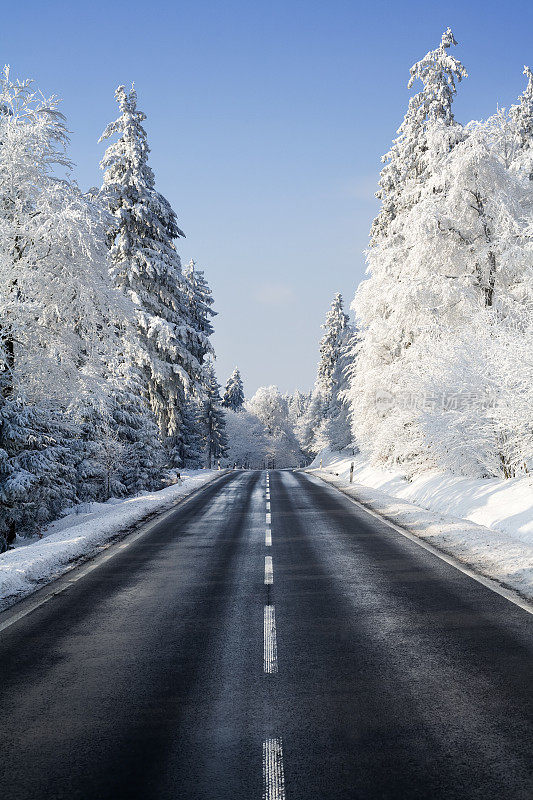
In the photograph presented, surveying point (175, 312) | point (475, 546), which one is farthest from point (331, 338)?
point (475, 546)

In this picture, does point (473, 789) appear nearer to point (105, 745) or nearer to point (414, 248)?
point (105, 745)

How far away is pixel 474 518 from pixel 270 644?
9286 millimetres

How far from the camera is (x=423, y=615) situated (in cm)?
683

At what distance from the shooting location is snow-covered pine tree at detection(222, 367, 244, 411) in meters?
96.3

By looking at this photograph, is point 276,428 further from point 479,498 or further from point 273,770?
point 273,770

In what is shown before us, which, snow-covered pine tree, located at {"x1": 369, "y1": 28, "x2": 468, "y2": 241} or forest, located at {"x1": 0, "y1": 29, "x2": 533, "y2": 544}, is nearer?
forest, located at {"x1": 0, "y1": 29, "x2": 533, "y2": 544}

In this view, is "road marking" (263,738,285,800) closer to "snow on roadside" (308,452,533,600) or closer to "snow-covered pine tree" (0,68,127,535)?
"snow on roadside" (308,452,533,600)

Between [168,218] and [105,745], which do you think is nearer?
[105,745]

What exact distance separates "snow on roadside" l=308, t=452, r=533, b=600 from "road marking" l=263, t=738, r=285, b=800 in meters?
4.91

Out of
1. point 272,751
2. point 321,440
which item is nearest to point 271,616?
point 272,751

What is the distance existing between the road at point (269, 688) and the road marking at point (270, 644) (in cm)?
2

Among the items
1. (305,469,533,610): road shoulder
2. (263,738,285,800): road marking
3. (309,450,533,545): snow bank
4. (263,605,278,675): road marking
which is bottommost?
(263,605,278,675): road marking

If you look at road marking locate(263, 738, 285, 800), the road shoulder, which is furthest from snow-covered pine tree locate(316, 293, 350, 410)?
road marking locate(263, 738, 285, 800)

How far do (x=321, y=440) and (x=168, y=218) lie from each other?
1897 inches
